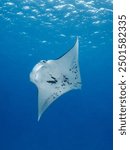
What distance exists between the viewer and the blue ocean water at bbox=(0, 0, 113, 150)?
41.2ft

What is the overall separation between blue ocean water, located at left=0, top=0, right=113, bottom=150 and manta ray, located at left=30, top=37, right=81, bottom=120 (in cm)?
620

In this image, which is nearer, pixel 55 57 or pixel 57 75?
pixel 57 75

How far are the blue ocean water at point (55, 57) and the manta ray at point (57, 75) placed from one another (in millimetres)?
6198

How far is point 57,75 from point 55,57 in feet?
46.6

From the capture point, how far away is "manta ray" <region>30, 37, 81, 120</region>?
194 inches

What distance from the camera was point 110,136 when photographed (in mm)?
32719

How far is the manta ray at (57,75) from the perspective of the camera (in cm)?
493

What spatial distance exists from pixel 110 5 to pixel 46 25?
4.38m

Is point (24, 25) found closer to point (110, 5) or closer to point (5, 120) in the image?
point (110, 5)

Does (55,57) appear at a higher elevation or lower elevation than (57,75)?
higher

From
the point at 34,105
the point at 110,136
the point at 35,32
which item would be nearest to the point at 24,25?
the point at 35,32

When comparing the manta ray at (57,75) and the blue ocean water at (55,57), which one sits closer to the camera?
the manta ray at (57,75)

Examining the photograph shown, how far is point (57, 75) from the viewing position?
513 centimetres

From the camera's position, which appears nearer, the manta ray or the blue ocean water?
the manta ray
